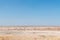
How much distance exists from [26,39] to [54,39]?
3.83 metres

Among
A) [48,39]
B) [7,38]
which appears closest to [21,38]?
[7,38]

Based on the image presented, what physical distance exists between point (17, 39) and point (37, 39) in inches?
108

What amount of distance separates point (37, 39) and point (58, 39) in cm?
284

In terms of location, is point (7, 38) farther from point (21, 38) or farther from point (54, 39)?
point (54, 39)

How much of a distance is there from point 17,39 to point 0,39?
2.27m

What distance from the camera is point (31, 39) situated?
19.2 meters

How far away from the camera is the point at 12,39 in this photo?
19.2 m

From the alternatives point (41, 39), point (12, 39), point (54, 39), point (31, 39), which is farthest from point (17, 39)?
point (54, 39)

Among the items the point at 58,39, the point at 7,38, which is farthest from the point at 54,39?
the point at 7,38

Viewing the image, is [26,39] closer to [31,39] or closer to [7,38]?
[31,39]

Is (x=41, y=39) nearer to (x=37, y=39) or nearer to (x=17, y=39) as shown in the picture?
(x=37, y=39)

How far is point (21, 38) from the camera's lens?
64.8 feet

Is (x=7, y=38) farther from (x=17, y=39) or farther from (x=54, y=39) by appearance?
(x=54, y=39)

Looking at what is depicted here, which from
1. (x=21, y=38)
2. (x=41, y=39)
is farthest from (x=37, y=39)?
(x=21, y=38)
